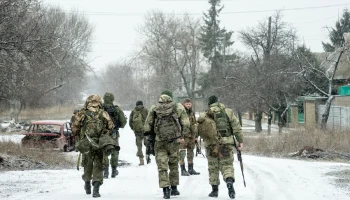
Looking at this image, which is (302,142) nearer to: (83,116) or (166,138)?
(166,138)

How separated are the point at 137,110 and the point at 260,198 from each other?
243 inches

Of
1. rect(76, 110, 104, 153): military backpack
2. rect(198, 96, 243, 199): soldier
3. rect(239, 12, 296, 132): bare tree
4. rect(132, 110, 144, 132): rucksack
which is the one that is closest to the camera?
rect(76, 110, 104, 153): military backpack

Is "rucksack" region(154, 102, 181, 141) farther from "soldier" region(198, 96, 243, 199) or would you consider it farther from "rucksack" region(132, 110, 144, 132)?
"rucksack" region(132, 110, 144, 132)

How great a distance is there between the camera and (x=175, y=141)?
930 cm

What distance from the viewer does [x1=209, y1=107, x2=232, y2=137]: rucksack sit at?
922 cm

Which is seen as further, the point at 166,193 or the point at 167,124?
the point at 167,124

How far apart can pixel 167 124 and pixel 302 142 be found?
12.4 m

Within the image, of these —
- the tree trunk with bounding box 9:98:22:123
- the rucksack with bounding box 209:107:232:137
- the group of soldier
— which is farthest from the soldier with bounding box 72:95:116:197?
the tree trunk with bounding box 9:98:22:123

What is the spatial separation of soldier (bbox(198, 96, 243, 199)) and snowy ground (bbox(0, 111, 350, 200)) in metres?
0.50

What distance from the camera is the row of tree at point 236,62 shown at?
37.3 meters

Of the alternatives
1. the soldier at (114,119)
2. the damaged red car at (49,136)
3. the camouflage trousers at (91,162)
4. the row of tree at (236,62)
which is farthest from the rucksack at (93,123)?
the row of tree at (236,62)

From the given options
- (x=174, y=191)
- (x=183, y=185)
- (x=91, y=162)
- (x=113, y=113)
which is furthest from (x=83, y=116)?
(x=113, y=113)

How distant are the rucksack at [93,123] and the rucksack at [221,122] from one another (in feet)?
6.65

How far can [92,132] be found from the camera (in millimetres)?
Result: 9062
